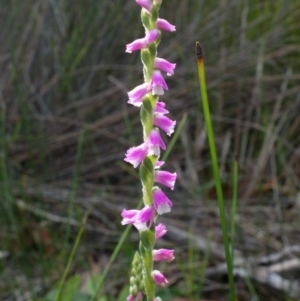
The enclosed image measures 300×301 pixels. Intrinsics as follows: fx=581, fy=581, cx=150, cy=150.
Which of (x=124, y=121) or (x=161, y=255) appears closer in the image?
(x=161, y=255)

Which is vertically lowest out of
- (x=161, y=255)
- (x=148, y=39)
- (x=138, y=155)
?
(x=161, y=255)

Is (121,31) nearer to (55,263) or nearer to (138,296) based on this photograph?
(55,263)

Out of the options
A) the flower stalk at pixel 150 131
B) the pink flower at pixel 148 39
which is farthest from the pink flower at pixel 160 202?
the pink flower at pixel 148 39

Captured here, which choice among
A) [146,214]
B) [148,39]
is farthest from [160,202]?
[148,39]

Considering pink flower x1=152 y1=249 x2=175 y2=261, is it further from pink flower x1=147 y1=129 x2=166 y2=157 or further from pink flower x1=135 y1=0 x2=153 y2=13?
pink flower x1=135 y1=0 x2=153 y2=13

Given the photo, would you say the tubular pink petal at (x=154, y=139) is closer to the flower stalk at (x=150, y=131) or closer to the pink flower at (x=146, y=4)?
the flower stalk at (x=150, y=131)

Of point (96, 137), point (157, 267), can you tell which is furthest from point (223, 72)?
point (157, 267)

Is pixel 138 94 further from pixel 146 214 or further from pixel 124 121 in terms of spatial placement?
pixel 124 121

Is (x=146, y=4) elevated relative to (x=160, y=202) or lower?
elevated

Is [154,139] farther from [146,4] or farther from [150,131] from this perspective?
[146,4]

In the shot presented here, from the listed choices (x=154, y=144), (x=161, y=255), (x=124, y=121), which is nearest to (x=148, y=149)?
(x=154, y=144)
